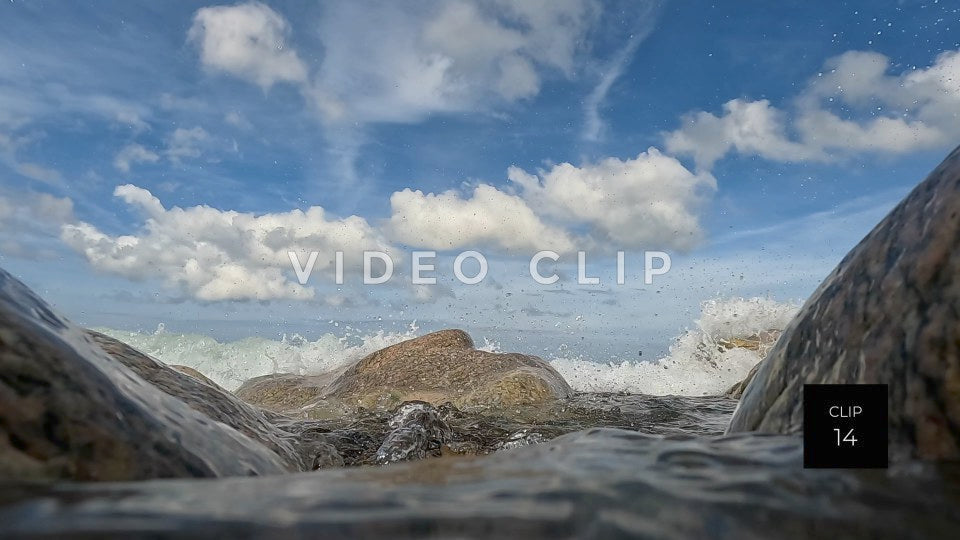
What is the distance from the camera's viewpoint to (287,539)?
887 mm

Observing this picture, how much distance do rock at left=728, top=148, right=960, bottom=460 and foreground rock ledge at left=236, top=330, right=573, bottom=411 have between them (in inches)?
218

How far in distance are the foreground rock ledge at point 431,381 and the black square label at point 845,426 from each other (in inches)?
244

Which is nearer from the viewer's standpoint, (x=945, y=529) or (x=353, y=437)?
(x=945, y=529)

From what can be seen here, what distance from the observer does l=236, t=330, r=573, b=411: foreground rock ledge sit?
8164mm

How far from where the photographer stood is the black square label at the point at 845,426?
1.54m

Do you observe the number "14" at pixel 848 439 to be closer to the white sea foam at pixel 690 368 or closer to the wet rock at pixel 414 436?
the wet rock at pixel 414 436

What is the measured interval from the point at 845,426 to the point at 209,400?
9.86 feet

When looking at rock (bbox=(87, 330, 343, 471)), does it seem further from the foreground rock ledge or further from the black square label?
the foreground rock ledge

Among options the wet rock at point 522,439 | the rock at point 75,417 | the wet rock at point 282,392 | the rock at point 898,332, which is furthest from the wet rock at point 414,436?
the wet rock at point 282,392

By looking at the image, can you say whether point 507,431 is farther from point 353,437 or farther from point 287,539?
point 287,539

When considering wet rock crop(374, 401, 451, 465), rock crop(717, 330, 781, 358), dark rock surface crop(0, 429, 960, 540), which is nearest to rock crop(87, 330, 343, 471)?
wet rock crop(374, 401, 451, 465)

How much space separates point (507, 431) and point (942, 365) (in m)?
4.27

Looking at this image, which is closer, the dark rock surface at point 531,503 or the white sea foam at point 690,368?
the dark rock surface at point 531,503

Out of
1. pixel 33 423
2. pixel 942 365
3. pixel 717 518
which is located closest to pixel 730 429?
pixel 942 365
